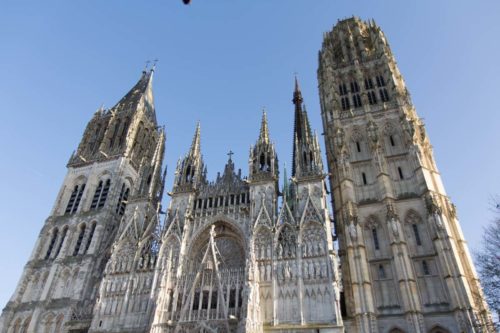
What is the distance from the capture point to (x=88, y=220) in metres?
32.6

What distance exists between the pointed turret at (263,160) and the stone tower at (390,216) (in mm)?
5426

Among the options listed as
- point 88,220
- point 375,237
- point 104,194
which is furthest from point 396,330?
point 104,194

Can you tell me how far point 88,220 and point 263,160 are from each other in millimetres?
16284

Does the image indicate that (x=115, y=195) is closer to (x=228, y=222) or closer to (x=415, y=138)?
(x=228, y=222)

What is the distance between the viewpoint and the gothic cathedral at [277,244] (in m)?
22.1

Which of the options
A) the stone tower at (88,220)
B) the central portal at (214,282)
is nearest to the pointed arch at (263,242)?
the central portal at (214,282)

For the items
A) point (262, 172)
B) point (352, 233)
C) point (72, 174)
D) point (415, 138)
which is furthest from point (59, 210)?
point (415, 138)

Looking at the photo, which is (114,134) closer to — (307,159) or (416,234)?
(307,159)

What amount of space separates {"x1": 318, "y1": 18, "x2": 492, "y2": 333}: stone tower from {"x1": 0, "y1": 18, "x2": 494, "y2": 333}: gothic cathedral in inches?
3.7

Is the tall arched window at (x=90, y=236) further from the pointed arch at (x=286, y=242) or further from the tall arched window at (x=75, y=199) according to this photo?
the pointed arch at (x=286, y=242)

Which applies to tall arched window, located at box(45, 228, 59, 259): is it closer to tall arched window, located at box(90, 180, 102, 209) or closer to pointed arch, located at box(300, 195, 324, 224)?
tall arched window, located at box(90, 180, 102, 209)

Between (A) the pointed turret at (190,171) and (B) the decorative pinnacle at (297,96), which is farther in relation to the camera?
(B) the decorative pinnacle at (297,96)

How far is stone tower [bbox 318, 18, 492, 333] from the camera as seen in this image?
2203 centimetres

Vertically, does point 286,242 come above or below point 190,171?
below
